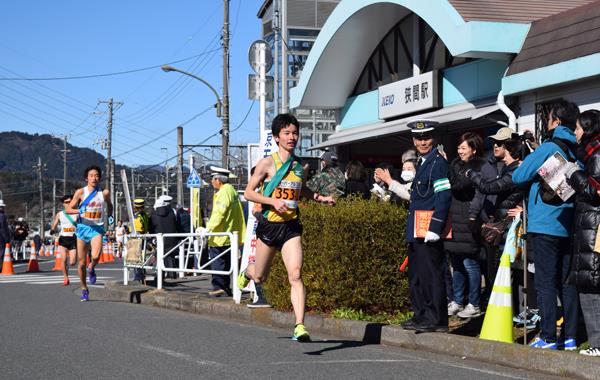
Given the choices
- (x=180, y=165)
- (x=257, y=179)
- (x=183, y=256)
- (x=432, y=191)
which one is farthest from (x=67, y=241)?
(x=180, y=165)

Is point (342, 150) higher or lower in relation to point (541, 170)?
higher

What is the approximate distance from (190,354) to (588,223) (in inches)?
133

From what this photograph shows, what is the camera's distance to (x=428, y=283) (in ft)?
25.6

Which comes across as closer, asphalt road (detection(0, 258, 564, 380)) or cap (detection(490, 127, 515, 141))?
asphalt road (detection(0, 258, 564, 380))

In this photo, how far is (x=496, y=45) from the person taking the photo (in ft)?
45.8

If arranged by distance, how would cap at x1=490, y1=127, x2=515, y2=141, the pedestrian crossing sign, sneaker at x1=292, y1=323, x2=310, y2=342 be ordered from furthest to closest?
1. the pedestrian crossing sign
2. cap at x1=490, y1=127, x2=515, y2=141
3. sneaker at x1=292, y1=323, x2=310, y2=342

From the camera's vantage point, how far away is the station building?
12797 mm

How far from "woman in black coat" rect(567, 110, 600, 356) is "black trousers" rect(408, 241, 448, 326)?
1.37 metres

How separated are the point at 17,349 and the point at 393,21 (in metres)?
14.1

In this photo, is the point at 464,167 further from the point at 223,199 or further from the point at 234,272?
the point at 223,199

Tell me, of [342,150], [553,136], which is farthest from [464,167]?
[342,150]

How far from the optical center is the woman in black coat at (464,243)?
356 inches

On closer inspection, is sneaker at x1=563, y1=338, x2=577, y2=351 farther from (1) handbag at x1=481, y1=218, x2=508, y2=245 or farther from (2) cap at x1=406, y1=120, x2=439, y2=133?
(2) cap at x1=406, y1=120, x2=439, y2=133

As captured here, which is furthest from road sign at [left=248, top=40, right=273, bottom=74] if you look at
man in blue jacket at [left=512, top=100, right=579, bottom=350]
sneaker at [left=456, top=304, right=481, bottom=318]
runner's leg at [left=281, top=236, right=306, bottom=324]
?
man in blue jacket at [left=512, top=100, right=579, bottom=350]
